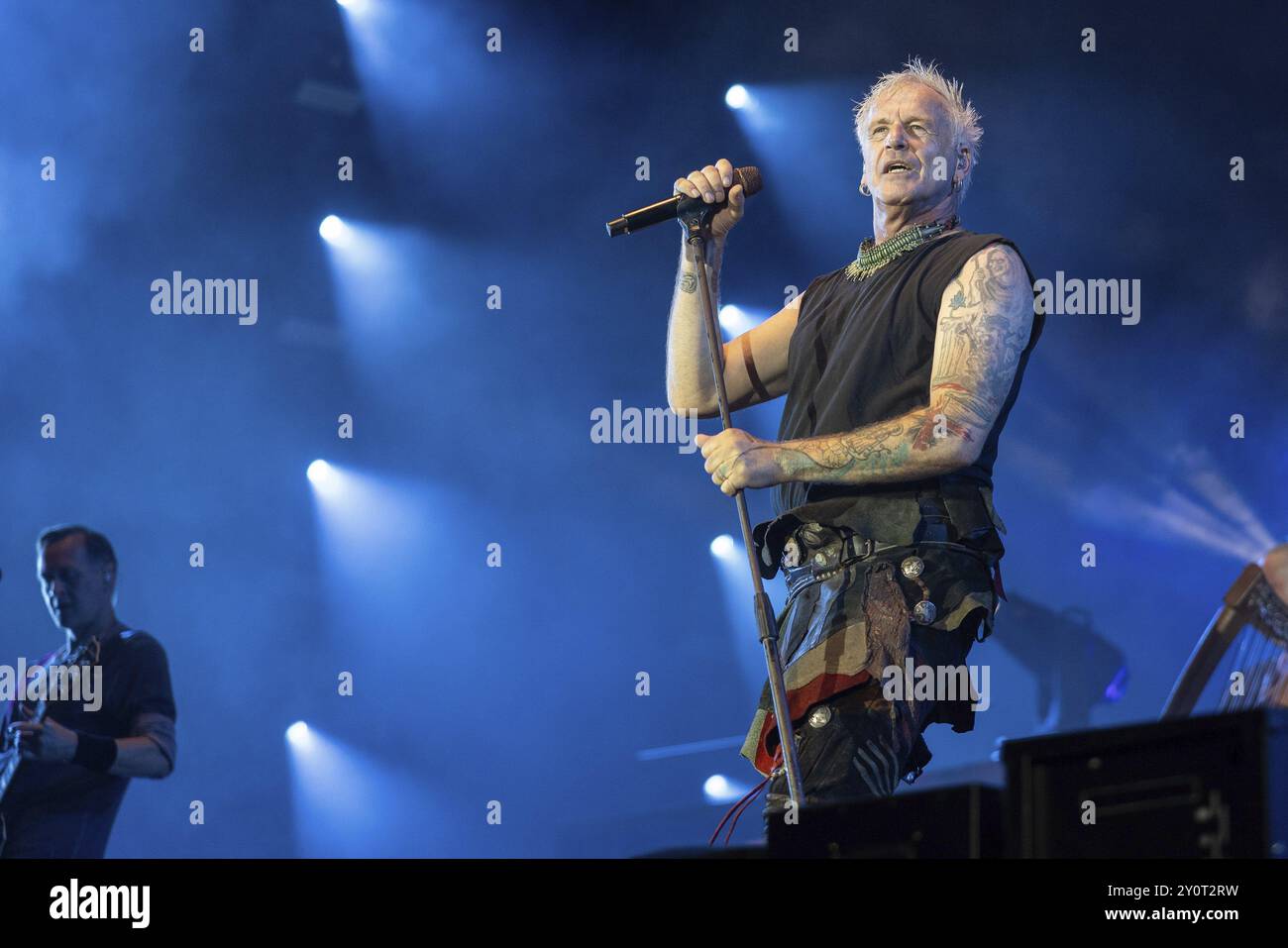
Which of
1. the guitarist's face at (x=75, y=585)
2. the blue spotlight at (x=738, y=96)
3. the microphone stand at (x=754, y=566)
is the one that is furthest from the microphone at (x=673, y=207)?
the blue spotlight at (x=738, y=96)

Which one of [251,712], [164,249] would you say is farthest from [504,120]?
[251,712]

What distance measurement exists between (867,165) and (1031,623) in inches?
168

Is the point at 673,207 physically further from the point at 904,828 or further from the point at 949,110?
the point at 904,828

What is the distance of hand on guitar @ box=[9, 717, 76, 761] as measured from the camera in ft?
14.6

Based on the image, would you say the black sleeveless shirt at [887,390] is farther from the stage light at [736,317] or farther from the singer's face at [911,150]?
the stage light at [736,317]

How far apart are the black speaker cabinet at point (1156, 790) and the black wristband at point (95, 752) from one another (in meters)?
3.61

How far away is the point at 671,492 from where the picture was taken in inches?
290

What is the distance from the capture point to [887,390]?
2.63 meters

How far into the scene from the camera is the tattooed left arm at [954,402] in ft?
8.03

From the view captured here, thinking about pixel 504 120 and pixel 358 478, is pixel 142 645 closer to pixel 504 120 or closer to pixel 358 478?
pixel 358 478

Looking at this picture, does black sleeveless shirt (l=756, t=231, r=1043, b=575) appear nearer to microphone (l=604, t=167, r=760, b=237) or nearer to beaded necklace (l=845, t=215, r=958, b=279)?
beaded necklace (l=845, t=215, r=958, b=279)
